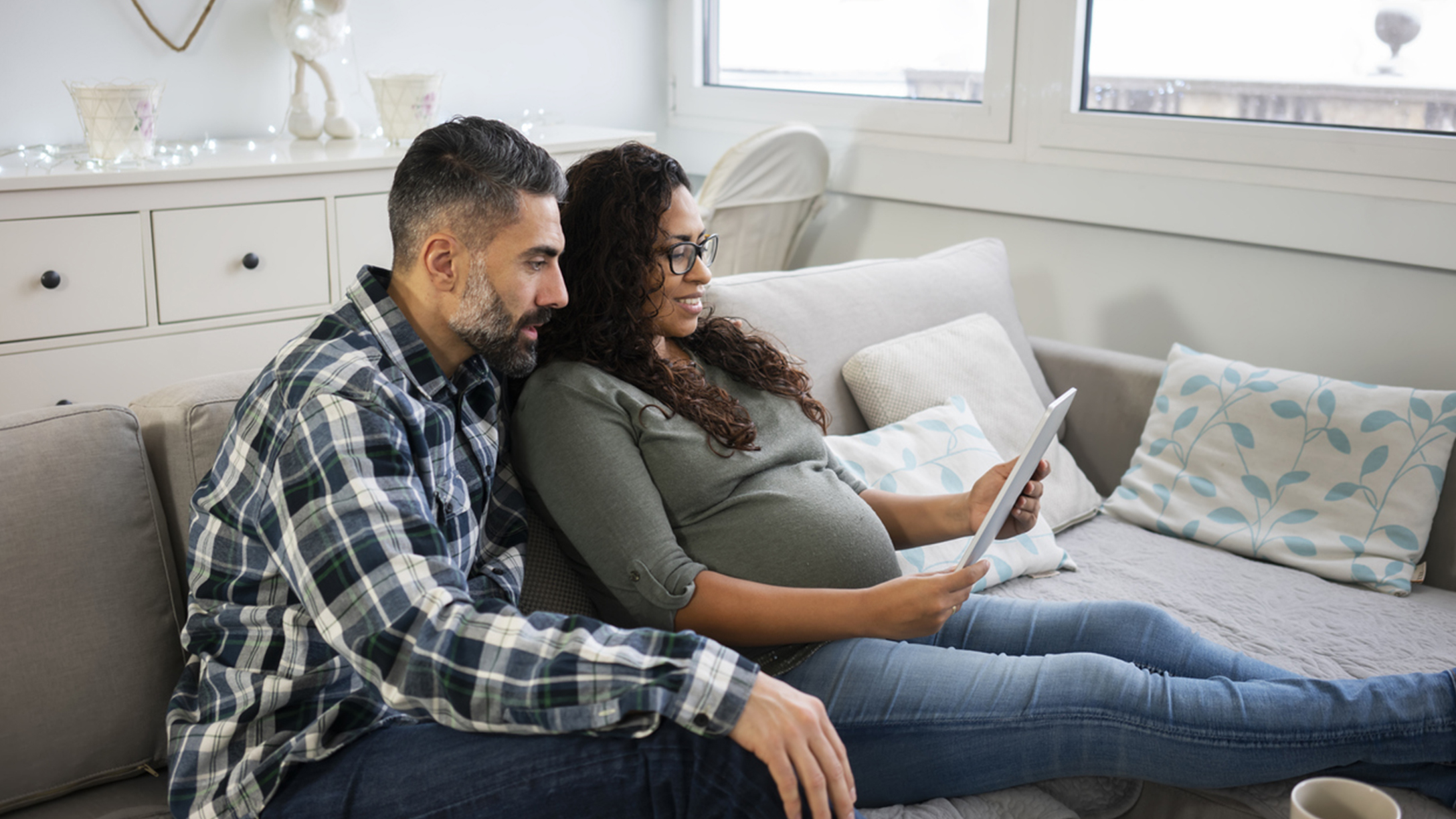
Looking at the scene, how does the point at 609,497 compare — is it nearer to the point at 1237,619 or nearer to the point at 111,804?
the point at 111,804

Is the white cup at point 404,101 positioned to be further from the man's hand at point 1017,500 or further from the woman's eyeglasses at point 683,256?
the man's hand at point 1017,500

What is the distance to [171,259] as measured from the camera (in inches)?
92.4

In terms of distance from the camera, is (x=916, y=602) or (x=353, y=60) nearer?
(x=916, y=602)

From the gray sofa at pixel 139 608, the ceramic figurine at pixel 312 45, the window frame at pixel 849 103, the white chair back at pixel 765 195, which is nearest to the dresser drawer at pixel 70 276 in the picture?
the ceramic figurine at pixel 312 45

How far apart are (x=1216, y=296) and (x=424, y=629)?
6.39 ft

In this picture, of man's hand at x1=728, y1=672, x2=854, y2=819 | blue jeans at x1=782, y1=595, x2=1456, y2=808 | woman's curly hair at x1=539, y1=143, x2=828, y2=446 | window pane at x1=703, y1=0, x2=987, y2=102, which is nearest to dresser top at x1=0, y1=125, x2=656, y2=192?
window pane at x1=703, y1=0, x2=987, y2=102

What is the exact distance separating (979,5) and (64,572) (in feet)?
7.55

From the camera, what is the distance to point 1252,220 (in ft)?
7.45

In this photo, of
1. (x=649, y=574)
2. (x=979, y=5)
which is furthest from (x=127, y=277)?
(x=979, y=5)

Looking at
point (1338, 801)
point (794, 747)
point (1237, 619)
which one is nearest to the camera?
point (794, 747)

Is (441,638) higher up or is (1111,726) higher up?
(441,638)

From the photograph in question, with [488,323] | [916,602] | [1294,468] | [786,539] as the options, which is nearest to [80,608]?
[488,323]

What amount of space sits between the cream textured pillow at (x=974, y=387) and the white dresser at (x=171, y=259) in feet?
4.25

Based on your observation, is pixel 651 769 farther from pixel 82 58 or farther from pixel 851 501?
pixel 82 58
